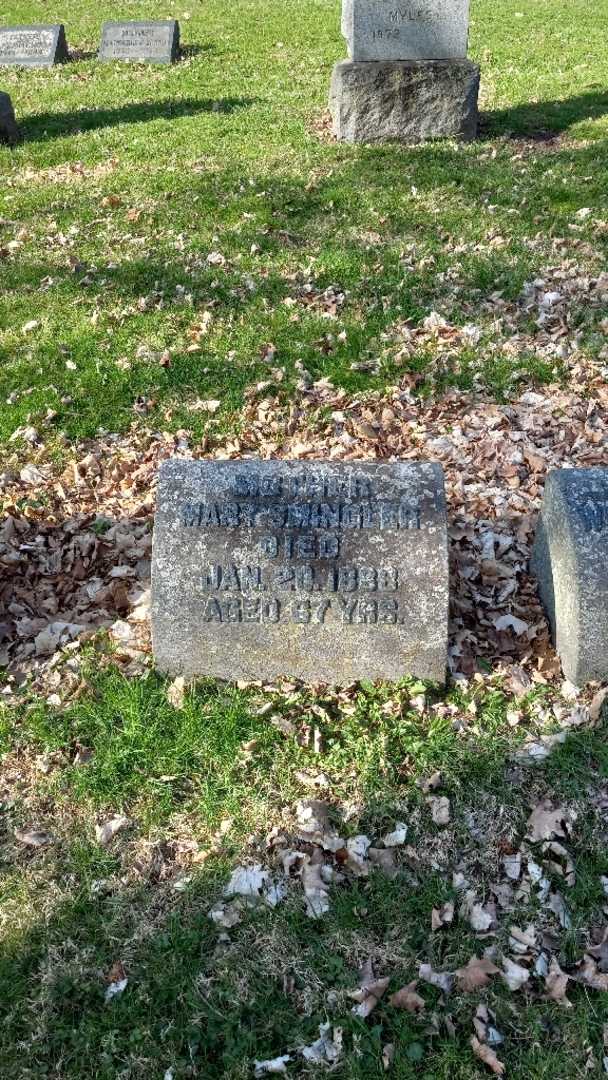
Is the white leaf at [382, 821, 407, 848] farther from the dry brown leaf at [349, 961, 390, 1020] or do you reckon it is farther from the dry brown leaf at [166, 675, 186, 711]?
the dry brown leaf at [166, 675, 186, 711]

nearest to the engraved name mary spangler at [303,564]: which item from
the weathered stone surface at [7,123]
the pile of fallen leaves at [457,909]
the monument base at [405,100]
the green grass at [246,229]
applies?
the pile of fallen leaves at [457,909]

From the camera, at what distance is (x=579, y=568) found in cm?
371

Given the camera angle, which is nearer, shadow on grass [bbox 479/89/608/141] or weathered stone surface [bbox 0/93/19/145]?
shadow on grass [bbox 479/89/608/141]

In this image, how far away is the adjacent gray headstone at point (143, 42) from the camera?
14.1m

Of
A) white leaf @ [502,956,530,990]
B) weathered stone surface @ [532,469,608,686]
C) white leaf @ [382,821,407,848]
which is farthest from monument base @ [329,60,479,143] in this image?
white leaf @ [502,956,530,990]

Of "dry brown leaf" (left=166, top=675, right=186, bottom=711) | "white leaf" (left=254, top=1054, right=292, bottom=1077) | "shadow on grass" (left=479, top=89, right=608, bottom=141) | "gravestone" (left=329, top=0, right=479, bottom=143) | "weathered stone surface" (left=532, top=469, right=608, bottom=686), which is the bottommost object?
"white leaf" (left=254, top=1054, right=292, bottom=1077)

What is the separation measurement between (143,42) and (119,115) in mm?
3492

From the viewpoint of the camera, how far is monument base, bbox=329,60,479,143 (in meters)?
9.72

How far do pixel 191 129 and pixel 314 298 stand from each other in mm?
5261

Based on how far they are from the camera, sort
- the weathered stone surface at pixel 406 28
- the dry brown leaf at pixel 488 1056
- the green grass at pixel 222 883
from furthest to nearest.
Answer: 1. the weathered stone surface at pixel 406 28
2. the green grass at pixel 222 883
3. the dry brown leaf at pixel 488 1056

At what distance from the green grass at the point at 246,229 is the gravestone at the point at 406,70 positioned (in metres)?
0.43

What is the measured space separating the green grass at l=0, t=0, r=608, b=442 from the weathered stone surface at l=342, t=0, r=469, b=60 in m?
1.07

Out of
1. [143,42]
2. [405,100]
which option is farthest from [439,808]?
[143,42]

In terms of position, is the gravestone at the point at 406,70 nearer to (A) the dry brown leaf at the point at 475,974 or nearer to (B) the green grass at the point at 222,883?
(B) the green grass at the point at 222,883
